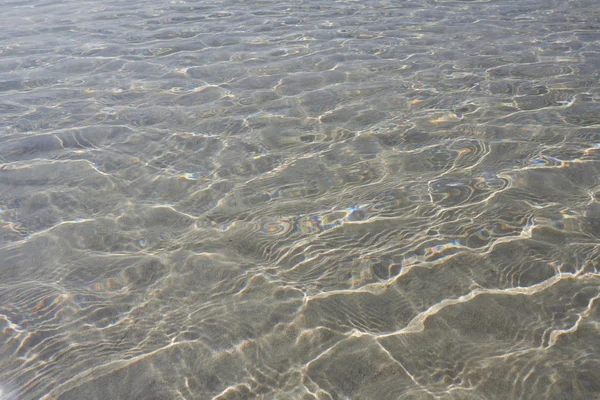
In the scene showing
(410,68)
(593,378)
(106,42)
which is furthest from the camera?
(106,42)

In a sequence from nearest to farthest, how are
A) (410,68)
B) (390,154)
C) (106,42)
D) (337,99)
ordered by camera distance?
(390,154) → (337,99) → (410,68) → (106,42)

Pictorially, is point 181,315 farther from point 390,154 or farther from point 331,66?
point 331,66

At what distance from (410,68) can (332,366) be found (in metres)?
5.00

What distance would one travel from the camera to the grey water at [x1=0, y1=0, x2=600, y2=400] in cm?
239

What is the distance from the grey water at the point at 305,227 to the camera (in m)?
2.39

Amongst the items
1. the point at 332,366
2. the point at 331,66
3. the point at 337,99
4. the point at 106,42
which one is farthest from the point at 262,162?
the point at 106,42

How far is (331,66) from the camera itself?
6.71 meters

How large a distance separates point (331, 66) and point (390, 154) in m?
2.74

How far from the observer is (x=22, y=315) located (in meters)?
2.79

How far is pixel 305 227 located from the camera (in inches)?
136

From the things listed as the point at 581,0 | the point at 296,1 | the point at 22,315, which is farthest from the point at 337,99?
the point at 581,0

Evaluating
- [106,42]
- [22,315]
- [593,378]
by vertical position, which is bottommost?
[593,378]

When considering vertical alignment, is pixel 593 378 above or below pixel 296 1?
below

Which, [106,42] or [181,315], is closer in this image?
[181,315]
